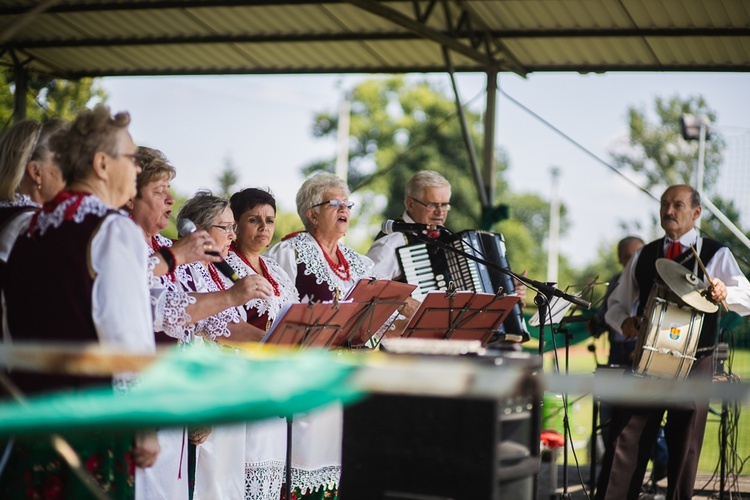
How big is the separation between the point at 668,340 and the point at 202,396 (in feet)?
12.2

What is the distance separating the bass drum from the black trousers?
13.1 inches

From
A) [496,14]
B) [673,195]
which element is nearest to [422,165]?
[496,14]

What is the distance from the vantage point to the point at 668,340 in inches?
211

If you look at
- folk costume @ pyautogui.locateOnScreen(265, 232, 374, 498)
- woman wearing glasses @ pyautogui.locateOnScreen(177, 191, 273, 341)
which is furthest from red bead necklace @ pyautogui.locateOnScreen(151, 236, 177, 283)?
folk costume @ pyautogui.locateOnScreen(265, 232, 374, 498)

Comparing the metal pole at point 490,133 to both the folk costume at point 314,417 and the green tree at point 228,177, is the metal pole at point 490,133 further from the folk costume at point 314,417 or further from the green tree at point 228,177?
the green tree at point 228,177

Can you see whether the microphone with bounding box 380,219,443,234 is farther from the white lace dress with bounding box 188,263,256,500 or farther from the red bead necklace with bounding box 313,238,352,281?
the white lace dress with bounding box 188,263,256,500

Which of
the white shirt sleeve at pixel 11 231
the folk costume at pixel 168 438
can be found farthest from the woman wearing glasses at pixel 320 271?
→ the white shirt sleeve at pixel 11 231

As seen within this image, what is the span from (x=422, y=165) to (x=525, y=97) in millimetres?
7018

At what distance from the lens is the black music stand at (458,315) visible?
190 inches

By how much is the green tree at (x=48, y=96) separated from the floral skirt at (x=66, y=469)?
7.76m

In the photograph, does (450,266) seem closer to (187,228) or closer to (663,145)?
(187,228)

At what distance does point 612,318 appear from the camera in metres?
6.13

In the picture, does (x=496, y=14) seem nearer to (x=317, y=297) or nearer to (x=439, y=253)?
(x=439, y=253)

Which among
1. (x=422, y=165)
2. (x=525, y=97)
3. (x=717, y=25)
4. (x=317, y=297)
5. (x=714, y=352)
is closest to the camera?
(x=317, y=297)
